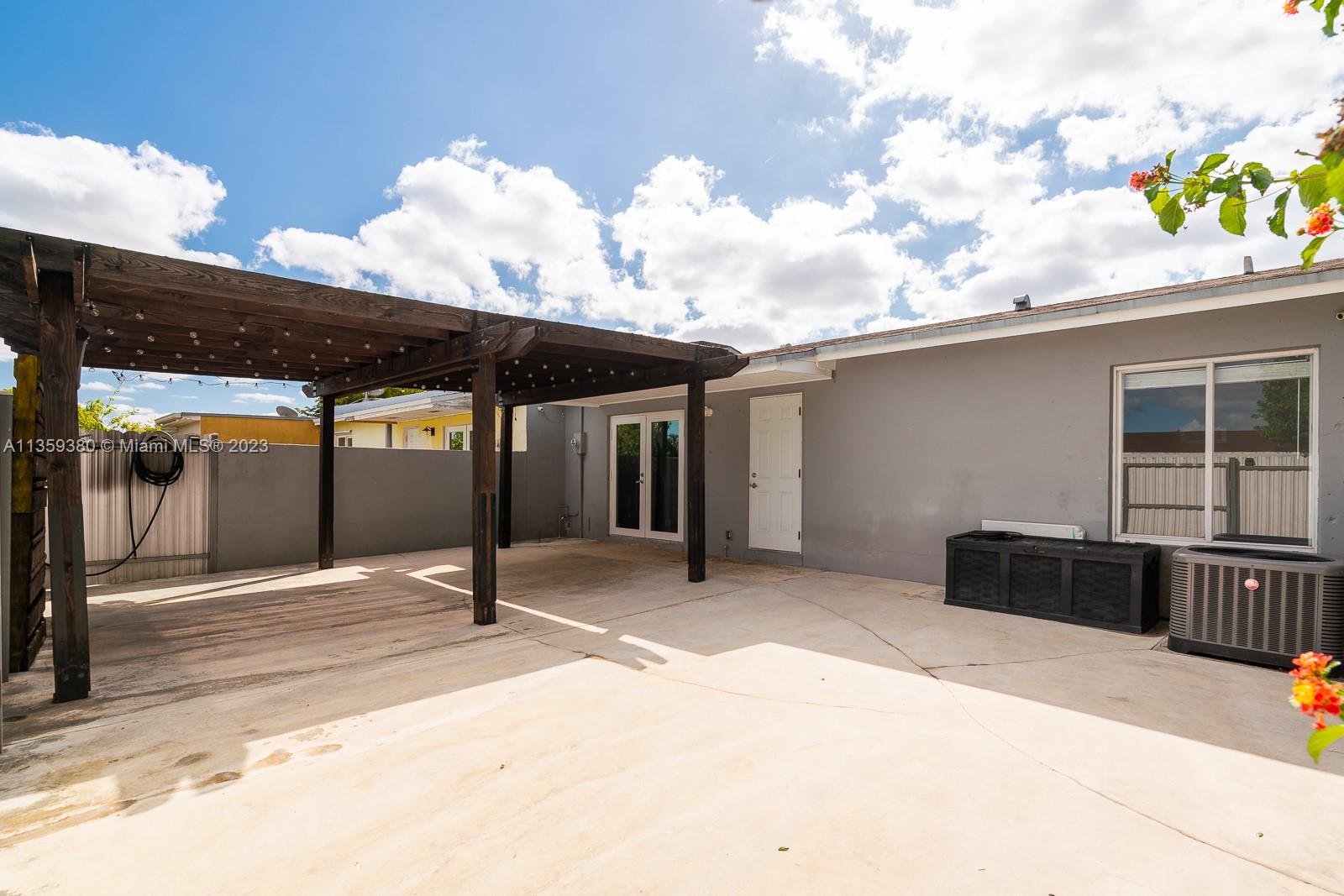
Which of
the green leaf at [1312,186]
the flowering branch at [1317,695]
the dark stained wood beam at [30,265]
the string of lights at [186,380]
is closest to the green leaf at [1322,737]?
the flowering branch at [1317,695]

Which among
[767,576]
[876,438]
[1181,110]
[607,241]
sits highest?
[607,241]

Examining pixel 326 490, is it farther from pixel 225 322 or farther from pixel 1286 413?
pixel 1286 413

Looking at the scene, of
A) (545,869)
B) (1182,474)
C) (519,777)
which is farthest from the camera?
(1182,474)

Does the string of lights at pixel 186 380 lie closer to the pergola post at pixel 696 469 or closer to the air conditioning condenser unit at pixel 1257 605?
the pergola post at pixel 696 469

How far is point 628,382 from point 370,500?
431 cm

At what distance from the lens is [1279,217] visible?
48.6 inches

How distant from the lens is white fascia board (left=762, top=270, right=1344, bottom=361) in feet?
13.1

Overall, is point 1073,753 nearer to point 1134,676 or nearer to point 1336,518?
point 1134,676

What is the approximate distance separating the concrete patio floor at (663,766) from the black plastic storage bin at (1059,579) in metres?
0.52

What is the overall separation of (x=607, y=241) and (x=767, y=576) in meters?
9.34

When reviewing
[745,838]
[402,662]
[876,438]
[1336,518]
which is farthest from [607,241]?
[745,838]

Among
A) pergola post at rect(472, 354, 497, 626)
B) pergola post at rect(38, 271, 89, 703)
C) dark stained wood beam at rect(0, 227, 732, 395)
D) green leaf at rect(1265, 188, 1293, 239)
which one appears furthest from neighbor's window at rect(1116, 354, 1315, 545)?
pergola post at rect(38, 271, 89, 703)

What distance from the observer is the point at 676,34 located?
23.0 feet

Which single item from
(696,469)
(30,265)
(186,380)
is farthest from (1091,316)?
(186,380)
